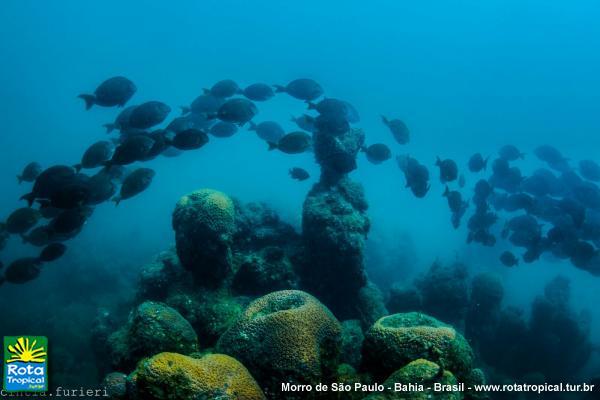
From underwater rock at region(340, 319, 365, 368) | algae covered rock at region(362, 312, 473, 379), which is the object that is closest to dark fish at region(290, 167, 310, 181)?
underwater rock at region(340, 319, 365, 368)

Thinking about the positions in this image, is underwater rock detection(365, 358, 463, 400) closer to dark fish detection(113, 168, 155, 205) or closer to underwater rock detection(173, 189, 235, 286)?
underwater rock detection(173, 189, 235, 286)

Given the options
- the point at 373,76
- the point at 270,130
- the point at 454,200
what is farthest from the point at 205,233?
the point at 373,76

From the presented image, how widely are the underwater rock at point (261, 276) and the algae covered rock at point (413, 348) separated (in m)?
3.12

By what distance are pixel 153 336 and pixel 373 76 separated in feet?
221

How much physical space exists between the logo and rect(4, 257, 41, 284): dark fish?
9.18 ft

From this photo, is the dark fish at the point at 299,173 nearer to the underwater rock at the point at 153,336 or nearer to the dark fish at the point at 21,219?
the underwater rock at the point at 153,336

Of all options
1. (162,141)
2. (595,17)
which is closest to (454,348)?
(162,141)

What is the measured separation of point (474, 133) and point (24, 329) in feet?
216

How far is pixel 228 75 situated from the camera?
7662 centimetres

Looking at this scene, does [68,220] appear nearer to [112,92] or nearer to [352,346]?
[112,92]

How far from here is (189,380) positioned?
9.27 ft

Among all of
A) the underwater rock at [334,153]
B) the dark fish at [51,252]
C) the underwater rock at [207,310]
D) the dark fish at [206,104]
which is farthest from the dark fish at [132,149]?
the dark fish at [206,104]

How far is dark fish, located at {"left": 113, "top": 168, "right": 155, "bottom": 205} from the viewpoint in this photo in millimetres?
6246

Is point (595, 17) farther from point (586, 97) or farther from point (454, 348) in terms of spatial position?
point (454, 348)
